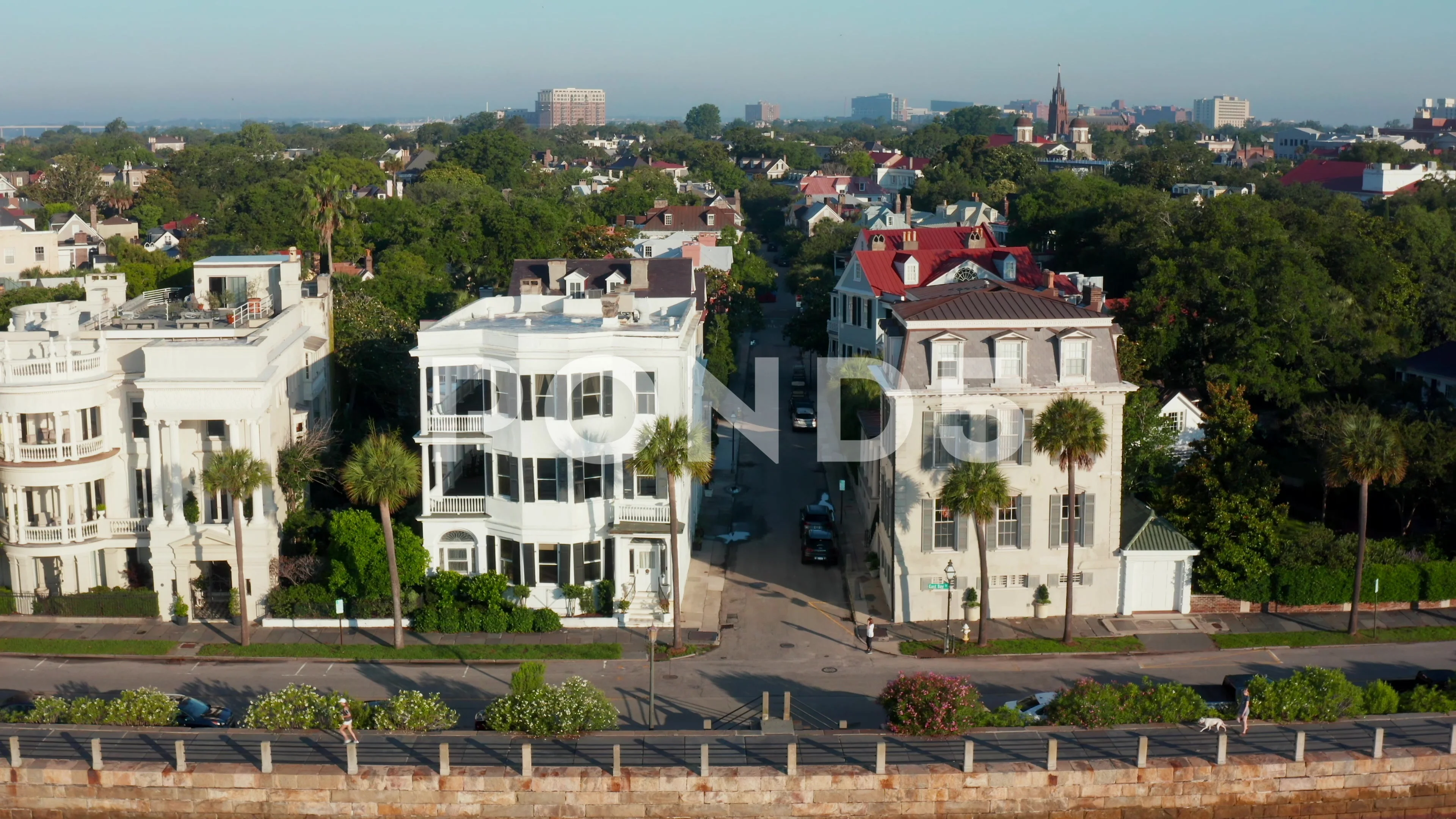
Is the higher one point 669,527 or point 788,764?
point 669,527

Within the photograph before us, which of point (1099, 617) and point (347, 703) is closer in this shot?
point (347, 703)

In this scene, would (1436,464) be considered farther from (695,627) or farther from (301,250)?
(301,250)

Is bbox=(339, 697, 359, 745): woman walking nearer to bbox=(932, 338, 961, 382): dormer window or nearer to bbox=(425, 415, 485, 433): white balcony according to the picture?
bbox=(425, 415, 485, 433): white balcony

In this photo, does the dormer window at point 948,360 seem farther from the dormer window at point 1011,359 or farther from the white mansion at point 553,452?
the white mansion at point 553,452

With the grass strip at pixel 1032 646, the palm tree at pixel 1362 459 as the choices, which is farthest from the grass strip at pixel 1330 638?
the grass strip at pixel 1032 646

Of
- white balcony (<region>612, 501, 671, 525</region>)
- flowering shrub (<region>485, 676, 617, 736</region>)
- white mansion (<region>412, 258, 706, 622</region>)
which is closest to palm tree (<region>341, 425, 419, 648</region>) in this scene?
white mansion (<region>412, 258, 706, 622</region>)

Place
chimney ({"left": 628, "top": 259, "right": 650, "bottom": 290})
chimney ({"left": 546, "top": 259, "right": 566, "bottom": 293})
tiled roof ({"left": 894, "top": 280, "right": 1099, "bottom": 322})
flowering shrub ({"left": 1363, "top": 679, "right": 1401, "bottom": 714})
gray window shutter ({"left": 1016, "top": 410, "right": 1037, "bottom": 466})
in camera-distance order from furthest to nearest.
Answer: chimney ({"left": 546, "top": 259, "right": 566, "bottom": 293})
chimney ({"left": 628, "top": 259, "right": 650, "bottom": 290})
tiled roof ({"left": 894, "top": 280, "right": 1099, "bottom": 322})
gray window shutter ({"left": 1016, "top": 410, "right": 1037, "bottom": 466})
flowering shrub ({"left": 1363, "top": 679, "right": 1401, "bottom": 714})

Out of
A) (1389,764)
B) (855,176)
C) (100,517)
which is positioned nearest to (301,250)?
(100,517)
